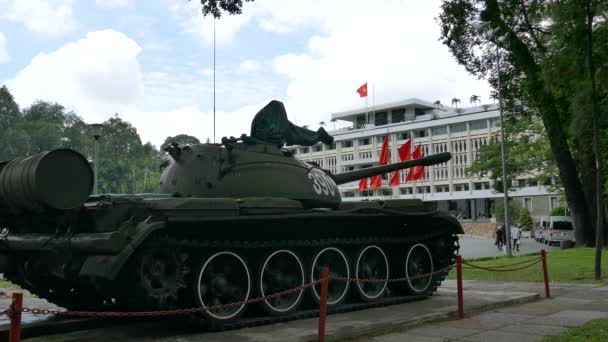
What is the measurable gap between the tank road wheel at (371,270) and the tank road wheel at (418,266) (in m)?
0.60

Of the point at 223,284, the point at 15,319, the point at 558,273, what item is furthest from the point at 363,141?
the point at 15,319

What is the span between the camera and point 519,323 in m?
9.85

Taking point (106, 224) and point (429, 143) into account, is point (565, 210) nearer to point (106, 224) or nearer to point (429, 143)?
point (429, 143)

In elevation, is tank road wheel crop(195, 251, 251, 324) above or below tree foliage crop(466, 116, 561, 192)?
below

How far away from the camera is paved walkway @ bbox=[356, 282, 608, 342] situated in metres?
8.75

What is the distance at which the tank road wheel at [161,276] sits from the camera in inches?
326

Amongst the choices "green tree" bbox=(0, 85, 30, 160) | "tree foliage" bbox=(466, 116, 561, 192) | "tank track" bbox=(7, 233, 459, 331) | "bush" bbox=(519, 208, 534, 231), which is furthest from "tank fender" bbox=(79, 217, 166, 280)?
"green tree" bbox=(0, 85, 30, 160)

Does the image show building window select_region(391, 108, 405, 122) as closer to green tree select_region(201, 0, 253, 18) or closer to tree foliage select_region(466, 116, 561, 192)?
tree foliage select_region(466, 116, 561, 192)


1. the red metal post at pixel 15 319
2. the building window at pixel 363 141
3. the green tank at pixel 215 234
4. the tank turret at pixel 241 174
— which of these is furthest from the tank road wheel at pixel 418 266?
the building window at pixel 363 141

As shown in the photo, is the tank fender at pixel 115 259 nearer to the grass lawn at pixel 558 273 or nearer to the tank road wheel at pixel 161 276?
the tank road wheel at pixel 161 276

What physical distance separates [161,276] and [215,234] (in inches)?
40.9

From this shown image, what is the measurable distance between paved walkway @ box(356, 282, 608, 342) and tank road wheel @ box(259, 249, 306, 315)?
1819 mm

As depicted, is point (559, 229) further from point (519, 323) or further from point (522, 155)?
point (519, 323)

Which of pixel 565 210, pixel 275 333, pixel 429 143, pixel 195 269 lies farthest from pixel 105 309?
pixel 429 143
